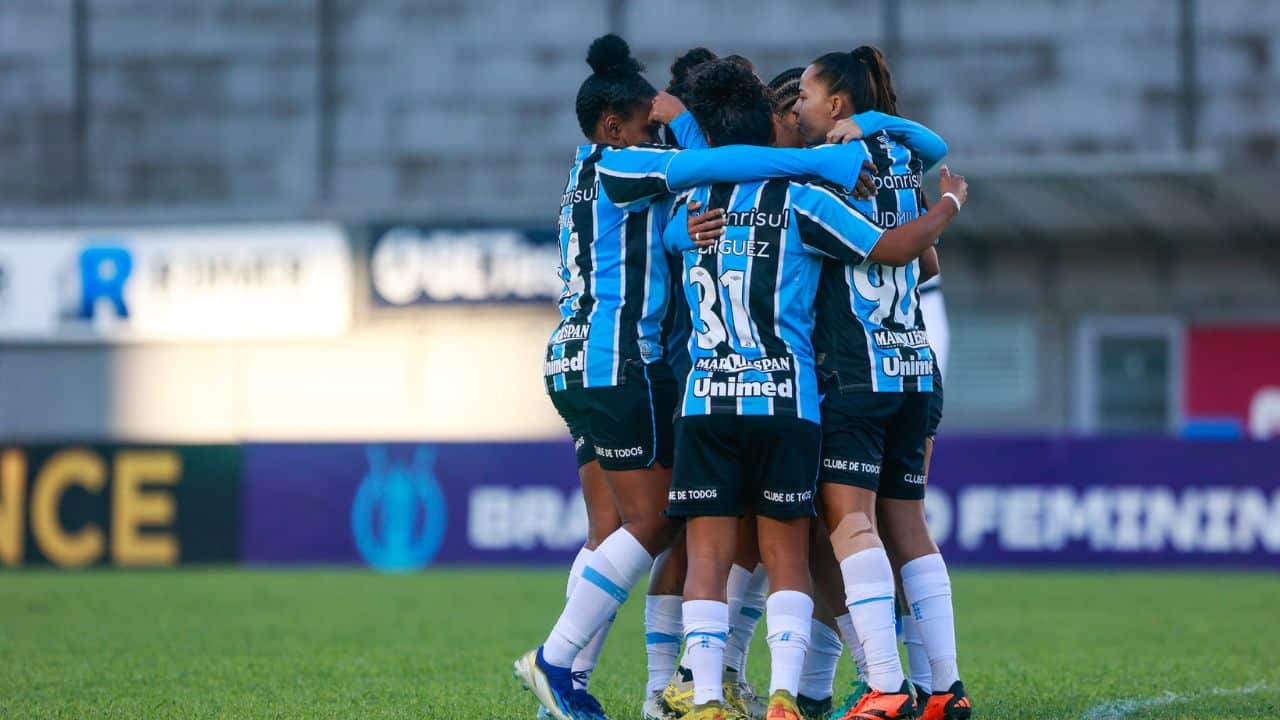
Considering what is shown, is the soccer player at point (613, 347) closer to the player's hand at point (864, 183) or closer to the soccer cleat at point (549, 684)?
the soccer cleat at point (549, 684)

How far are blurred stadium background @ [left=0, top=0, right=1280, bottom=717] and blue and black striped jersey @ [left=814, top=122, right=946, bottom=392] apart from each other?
13549 millimetres

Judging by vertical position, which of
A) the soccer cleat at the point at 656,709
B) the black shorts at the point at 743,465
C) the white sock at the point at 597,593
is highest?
the black shorts at the point at 743,465

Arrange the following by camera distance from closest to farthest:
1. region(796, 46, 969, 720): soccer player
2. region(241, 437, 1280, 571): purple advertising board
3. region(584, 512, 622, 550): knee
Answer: region(796, 46, 969, 720): soccer player < region(584, 512, 622, 550): knee < region(241, 437, 1280, 571): purple advertising board

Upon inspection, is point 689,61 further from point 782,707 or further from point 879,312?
point 782,707

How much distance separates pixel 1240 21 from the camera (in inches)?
733

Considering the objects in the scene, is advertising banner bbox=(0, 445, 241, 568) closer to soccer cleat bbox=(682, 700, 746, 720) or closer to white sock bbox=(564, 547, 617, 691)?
white sock bbox=(564, 547, 617, 691)

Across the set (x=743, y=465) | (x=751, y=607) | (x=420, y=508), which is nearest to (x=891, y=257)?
(x=743, y=465)

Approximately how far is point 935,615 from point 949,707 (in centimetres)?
28

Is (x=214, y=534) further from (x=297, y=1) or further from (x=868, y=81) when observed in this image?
(x=868, y=81)

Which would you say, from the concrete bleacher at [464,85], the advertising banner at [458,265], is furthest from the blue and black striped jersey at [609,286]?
the concrete bleacher at [464,85]

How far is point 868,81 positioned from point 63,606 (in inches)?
275

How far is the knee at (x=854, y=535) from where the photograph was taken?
4.98 m

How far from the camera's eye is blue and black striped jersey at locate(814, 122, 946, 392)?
200 inches

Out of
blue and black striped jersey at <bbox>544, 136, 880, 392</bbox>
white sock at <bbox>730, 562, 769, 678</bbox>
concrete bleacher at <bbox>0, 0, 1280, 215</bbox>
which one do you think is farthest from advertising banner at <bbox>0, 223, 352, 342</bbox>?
blue and black striped jersey at <bbox>544, 136, 880, 392</bbox>
